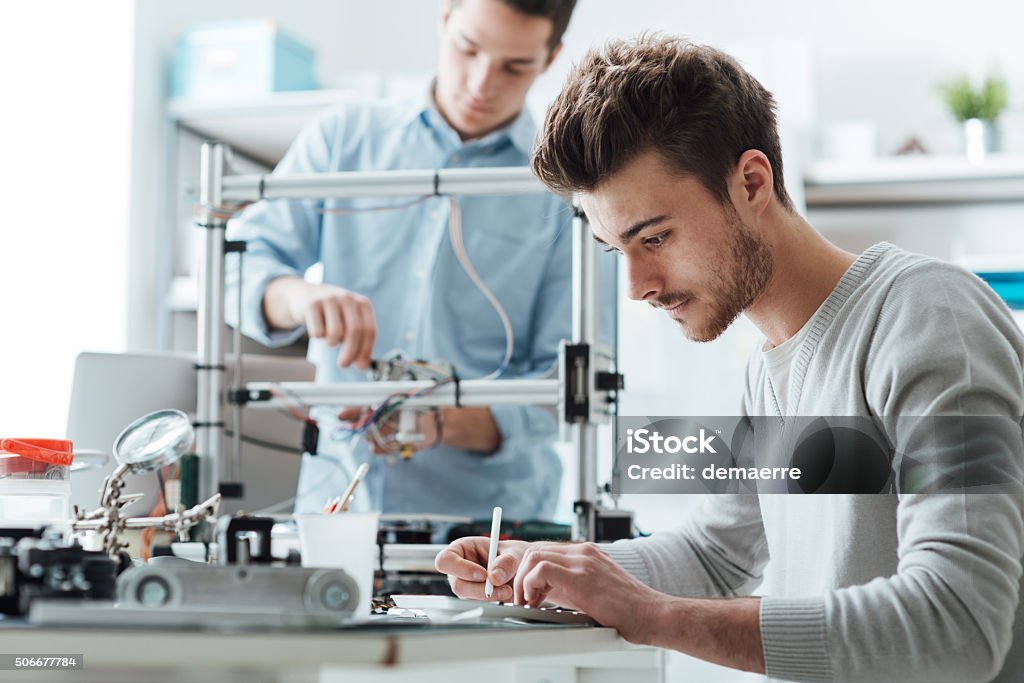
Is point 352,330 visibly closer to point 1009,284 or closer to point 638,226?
point 638,226

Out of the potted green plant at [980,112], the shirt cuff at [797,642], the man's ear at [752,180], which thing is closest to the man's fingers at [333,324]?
the man's ear at [752,180]

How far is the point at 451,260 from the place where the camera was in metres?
1.94

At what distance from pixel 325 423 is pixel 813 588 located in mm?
994

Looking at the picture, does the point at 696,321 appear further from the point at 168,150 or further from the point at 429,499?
the point at 168,150

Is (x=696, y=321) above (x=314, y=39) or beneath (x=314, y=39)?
beneath

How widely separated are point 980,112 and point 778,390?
1.82 metres

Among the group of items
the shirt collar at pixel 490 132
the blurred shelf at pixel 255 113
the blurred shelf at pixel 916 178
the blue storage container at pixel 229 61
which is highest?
the blue storage container at pixel 229 61

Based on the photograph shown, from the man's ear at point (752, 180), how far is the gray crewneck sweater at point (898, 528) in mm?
121

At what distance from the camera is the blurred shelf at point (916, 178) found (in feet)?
8.80

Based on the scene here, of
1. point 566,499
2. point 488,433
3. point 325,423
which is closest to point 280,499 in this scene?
point 325,423

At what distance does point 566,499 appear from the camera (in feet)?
8.71

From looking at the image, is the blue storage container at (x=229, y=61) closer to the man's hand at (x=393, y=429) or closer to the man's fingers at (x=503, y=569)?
the man's hand at (x=393, y=429)

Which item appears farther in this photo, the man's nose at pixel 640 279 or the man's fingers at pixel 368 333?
the man's fingers at pixel 368 333

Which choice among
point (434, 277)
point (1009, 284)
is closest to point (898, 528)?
point (434, 277)
